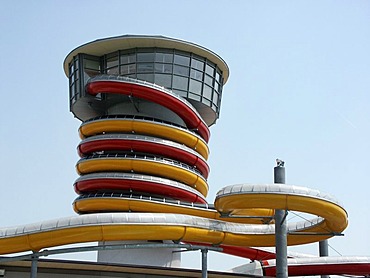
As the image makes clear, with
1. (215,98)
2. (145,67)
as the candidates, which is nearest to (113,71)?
(145,67)

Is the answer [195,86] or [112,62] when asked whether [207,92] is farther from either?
[112,62]

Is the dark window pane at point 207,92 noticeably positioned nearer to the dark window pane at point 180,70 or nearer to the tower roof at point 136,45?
the dark window pane at point 180,70

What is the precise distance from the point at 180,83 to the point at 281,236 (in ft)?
62.2

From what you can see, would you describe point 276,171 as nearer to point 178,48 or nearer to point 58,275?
point 58,275

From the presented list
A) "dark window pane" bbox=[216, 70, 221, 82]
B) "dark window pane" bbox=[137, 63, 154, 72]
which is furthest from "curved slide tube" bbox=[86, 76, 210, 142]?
"dark window pane" bbox=[216, 70, 221, 82]

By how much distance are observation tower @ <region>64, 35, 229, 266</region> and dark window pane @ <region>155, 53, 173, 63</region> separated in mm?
73

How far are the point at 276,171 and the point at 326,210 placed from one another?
3191 mm

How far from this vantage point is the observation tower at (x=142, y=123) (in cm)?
4369

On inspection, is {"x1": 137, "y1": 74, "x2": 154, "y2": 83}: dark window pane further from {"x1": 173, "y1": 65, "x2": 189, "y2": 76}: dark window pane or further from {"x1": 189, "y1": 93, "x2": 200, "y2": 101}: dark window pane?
{"x1": 189, "y1": 93, "x2": 200, "y2": 101}: dark window pane

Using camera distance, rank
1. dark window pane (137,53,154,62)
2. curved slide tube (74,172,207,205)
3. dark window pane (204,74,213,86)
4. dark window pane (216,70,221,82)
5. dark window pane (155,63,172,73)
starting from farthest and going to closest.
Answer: dark window pane (216,70,221,82) < dark window pane (204,74,213,86) < dark window pane (137,53,154,62) < dark window pane (155,63,172,73) < curved slide tube (74,172,207,205)

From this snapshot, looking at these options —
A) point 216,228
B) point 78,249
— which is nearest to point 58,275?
point 78,249

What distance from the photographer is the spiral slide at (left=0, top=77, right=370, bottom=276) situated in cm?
3131

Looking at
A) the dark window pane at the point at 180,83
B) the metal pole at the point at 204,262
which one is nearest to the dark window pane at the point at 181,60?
the dark window pane at the point at 180,83

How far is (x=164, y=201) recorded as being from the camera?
43.6m
